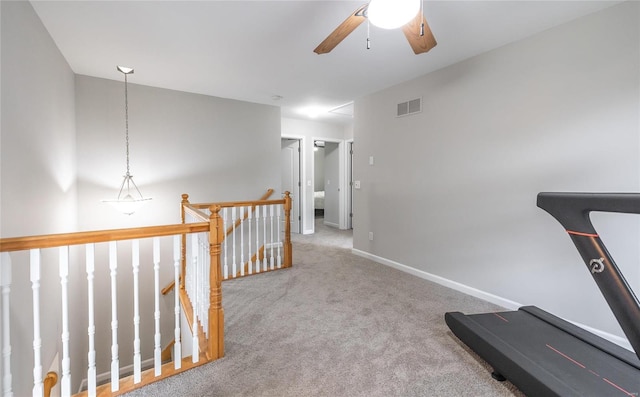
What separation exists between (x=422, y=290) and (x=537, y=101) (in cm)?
209

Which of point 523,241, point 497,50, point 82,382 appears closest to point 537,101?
point 497,50

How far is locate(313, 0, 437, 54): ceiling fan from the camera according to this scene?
4.61ft

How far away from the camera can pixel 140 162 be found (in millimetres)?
3834

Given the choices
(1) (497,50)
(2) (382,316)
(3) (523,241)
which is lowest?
(2) (382,316)

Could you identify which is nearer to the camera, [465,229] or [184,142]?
[465,229]

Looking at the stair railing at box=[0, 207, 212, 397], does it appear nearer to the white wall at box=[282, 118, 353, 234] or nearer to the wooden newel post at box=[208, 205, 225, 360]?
the wooden newel post at box=[208, 205, 225, 360]

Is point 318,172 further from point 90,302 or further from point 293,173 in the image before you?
point 90,302

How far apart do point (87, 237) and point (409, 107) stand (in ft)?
11.3

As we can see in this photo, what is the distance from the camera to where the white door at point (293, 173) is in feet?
20.6

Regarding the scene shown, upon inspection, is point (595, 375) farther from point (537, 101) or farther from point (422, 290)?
point (537, 101)

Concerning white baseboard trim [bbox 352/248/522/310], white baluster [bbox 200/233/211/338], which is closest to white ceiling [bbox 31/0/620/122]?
white baluster [bbox 200/233/211/338]

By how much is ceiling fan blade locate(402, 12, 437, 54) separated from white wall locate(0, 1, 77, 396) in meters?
2.41

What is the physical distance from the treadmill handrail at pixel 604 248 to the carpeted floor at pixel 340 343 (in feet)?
2.38

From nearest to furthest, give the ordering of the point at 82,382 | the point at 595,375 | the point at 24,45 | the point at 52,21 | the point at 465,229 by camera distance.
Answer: the point at 595,375 → the point at 24,45 → the point at 52,21 → the point at 465,229 → the point at 82,382
